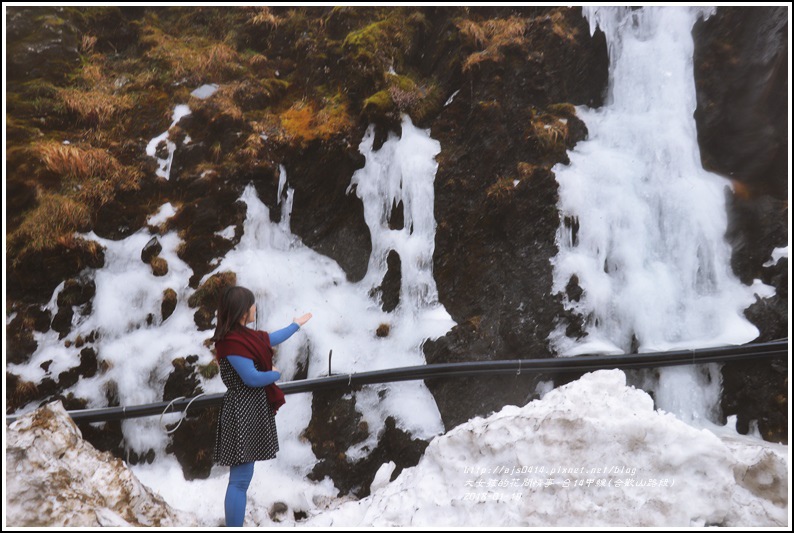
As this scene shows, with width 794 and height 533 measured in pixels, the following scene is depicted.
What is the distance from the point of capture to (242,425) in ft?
9.80

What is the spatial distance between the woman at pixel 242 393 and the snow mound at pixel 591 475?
0.76 m

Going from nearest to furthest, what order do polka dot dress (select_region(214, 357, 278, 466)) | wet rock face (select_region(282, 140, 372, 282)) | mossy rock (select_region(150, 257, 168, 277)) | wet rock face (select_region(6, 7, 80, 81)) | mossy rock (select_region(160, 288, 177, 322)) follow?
polka dot dress (select_region(214, 357, 278, 466)) < mossy rock (select_region(160, 288, 177, 322)) < mossy rock (select_region(150, 257, 168, 277)) < wet rock face (select_region(282, 140, 372, 282)) < wet rock face (select_region(6, 7, 80, 81))

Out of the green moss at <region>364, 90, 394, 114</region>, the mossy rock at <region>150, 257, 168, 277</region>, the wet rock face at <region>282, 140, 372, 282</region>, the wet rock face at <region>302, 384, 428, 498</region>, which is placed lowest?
the wet rock face at <region>302, 384, 428, 498</region>

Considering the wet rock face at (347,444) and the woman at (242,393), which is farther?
the wet rock face at (347,444)

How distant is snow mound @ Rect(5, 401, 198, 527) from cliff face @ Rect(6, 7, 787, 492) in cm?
121

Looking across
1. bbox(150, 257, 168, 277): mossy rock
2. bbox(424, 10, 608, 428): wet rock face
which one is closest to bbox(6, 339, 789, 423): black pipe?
bbox(424, 10, 608, 428): wet rock face

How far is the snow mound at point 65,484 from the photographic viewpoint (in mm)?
2816

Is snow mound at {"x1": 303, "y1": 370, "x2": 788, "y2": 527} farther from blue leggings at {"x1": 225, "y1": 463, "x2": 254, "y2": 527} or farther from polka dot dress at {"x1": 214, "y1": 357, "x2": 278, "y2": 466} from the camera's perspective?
polka dot dress at {"x1": 214, "y1": 357, "x2": 278, "y2": 466}

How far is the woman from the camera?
289 centimetres

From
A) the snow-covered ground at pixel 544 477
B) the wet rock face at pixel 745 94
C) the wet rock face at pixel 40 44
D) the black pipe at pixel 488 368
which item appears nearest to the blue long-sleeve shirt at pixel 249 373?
the snow-covered ground at pixel 544 477

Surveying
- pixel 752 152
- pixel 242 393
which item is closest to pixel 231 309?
pixel 242 393

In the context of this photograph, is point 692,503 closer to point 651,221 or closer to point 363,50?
point 651,221

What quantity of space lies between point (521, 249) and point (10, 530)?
15.1 ft

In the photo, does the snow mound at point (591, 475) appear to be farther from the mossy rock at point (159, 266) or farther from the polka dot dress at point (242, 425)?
the mossy rock at point (159, 266)
